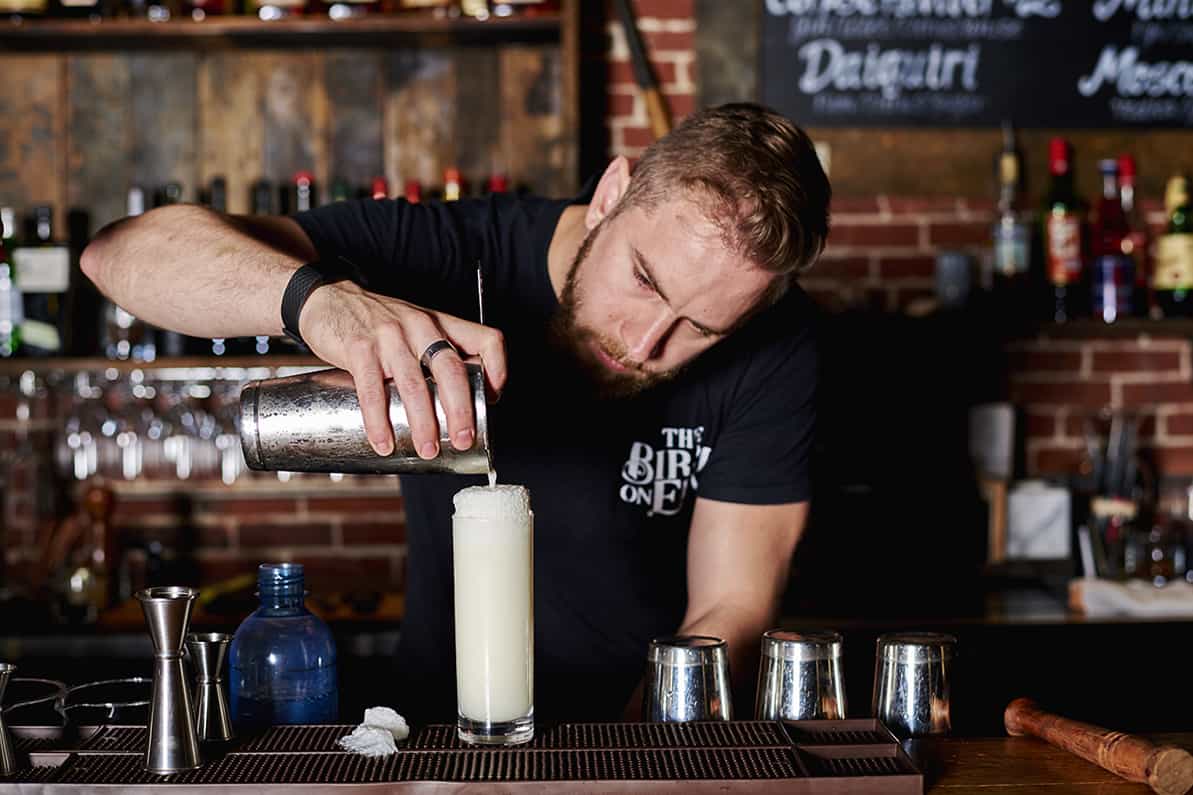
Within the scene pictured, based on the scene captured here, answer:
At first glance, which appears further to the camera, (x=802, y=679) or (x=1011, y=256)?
(x=1011, y=256)

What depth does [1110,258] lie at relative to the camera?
9.44ft

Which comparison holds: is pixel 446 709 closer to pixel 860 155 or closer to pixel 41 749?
pixel 41 749

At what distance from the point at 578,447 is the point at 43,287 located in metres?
1.54

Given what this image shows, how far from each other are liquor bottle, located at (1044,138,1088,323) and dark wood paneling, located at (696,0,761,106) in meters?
0.71

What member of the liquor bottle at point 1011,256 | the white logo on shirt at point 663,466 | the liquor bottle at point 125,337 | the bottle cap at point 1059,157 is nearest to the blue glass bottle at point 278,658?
the white logo on shirt at point 663,466

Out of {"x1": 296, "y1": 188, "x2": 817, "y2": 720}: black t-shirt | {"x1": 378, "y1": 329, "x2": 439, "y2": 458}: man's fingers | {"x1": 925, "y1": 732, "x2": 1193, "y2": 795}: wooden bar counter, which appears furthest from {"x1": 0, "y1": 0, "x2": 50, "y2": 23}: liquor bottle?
{"x1": 925, "y1": 732, "x2": 1193, "y2": 795}: wooden bar counter

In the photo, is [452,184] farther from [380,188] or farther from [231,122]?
[231,122]

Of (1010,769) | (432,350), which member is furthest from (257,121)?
(1010,769)

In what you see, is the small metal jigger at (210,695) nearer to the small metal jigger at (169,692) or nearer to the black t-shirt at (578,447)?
the small metal jigger at (169,692)

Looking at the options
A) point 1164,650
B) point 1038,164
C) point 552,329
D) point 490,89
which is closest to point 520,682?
point 552,329

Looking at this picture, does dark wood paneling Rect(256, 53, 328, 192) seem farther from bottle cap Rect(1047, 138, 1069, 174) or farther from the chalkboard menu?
bottle cap Rect(1047, 138, 1069, 174)

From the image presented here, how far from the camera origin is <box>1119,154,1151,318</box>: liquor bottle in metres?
2.96

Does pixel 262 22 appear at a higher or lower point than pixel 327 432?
higher

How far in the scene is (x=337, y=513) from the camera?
3.07 metres
